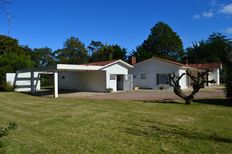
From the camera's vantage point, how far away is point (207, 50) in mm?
59438

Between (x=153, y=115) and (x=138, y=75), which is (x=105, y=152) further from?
(x=138, y=75)

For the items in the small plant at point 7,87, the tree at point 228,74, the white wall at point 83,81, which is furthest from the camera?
the small plant at point 7,87

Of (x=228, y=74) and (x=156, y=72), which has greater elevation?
(x=156, y=72)

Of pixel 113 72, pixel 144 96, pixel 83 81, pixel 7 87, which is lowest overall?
A: pixel 144 96

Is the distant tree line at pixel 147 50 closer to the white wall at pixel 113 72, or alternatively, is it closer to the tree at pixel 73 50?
the tree at pixel 73 50

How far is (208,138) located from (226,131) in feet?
4.27

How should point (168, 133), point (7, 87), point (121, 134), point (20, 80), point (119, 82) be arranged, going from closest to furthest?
point (121, 134)
point (168, 133)
point (7, 87)
point (20, 80)
point (119, 82)

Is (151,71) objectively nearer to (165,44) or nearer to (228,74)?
(228,74)

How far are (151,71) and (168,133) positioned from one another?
25468 mm

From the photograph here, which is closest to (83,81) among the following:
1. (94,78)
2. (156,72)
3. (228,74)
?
(94,78)

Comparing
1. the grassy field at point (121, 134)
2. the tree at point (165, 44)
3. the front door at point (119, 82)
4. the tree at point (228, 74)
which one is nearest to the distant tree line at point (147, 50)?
the tree at point (165, 44)

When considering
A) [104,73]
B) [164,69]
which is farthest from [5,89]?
[164,69]

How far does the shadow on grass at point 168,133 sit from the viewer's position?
731 cm

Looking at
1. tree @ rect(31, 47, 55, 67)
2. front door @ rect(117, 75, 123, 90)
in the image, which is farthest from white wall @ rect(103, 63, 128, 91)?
tree @ rect(31, 47, 55, 67)
